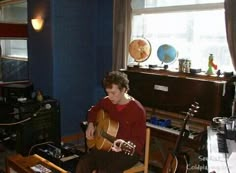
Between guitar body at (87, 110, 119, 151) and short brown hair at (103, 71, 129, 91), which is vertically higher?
short brown hair at (103, 71, 129, 91)

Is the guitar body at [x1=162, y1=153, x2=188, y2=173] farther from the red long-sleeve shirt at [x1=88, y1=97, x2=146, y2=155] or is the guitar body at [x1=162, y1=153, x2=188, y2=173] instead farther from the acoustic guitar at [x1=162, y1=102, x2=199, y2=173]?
the red long-sleeve shirt at [x1=88, y1=97, x2=146, y2=155]

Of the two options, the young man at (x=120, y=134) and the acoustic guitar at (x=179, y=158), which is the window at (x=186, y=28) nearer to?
the acoustic guitar at (x=179, y=158)

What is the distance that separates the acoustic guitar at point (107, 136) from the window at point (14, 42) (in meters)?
2.71

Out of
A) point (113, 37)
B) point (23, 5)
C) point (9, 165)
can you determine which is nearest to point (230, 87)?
point (113, 37)

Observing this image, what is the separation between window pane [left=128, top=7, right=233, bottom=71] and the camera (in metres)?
3.20

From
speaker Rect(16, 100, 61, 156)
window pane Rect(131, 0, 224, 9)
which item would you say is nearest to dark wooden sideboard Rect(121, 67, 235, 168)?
window pane Rect(131, 0, 224, 9)

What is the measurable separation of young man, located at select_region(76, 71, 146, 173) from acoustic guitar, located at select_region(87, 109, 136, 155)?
1.5 inches

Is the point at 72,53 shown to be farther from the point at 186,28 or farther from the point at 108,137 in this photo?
the point at 108,137

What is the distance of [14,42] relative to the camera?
5258 mm

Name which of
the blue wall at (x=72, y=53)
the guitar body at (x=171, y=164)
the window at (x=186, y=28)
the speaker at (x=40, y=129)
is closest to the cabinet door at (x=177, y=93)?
the window at (x=186, y=28)

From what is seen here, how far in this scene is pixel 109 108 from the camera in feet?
8.91

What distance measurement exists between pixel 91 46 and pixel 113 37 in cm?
59

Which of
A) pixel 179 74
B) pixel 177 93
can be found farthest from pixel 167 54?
pixel 177 93

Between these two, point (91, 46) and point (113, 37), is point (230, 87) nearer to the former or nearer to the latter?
point (113, 37)
